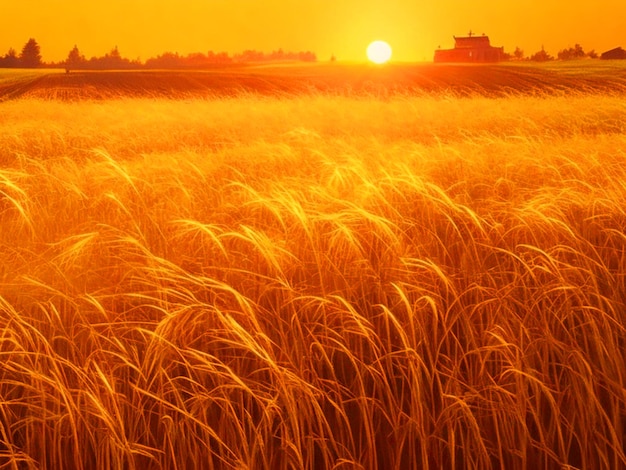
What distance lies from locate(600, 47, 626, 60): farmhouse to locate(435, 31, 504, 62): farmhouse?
6.34 metres

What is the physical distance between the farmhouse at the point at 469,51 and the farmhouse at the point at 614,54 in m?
6.34

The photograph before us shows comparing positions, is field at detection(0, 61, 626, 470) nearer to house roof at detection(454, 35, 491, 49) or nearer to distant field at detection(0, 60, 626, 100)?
distant field at detection(0, 60, 626, 100)

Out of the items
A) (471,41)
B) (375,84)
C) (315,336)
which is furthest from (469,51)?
(315,336)

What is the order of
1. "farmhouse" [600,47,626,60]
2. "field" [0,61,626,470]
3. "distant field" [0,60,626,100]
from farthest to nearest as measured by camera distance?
"farmhouse" [600,47,626,60] → "distant field" [0,60,626,100] → "field" [0,61,626,470]

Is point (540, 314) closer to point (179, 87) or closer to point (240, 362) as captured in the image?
point (240, 362)

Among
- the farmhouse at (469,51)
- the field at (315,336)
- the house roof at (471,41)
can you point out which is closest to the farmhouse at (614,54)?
the farmhouse at (469,51)

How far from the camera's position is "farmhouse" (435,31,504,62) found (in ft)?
117

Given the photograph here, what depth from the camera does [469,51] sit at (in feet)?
119

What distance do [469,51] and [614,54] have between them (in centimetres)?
900

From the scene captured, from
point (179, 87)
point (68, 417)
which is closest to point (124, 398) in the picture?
point (68, 417)

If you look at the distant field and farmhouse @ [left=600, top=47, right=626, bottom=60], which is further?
farmhouse @ [left=600, top=47, right=626, bottom=60]

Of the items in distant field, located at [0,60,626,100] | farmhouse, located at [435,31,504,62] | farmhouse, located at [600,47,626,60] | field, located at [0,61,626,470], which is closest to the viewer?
field, located at [0,61,626,470]

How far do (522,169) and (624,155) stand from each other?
2.72ft

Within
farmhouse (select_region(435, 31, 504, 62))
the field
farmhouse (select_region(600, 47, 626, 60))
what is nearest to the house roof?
farmhouse (select_region(435, 31, 504, 62))
